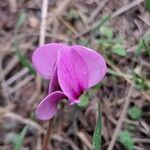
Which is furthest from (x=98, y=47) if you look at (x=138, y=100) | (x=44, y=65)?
(x=44, y=65)

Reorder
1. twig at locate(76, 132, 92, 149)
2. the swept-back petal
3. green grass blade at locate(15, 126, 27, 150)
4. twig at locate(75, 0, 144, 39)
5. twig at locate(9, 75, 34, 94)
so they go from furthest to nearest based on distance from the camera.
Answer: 1. twig at locate(75, 0, 144, 39)
2. twig at locate(9, 75, 34, 94)
3. twig at locate(76, 132, 92, 149)
4. green grass blade at locate(15, 126, 27, 150)
5. the swept-back petal

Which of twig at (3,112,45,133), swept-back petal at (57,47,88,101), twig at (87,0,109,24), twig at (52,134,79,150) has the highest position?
swept-back petal at (57,47,88,101)

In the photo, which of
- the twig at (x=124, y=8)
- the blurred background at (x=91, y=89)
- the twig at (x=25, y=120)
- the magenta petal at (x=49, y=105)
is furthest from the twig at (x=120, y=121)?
the magenta petal at (x=49, y=105)

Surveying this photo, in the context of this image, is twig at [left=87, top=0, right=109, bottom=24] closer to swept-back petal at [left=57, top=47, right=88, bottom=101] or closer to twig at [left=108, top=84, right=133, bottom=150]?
twig at [left=108, top=84, right=133, bottom=150]

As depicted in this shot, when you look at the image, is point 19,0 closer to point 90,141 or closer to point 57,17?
point 57,17

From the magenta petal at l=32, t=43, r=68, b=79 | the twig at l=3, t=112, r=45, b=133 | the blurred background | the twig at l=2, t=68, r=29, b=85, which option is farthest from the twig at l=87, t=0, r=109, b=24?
the magenta petal at l=32, t=43, r=68, b=79

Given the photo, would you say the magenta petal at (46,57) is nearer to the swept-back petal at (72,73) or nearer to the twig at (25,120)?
the swept-back petal at (72,73)
